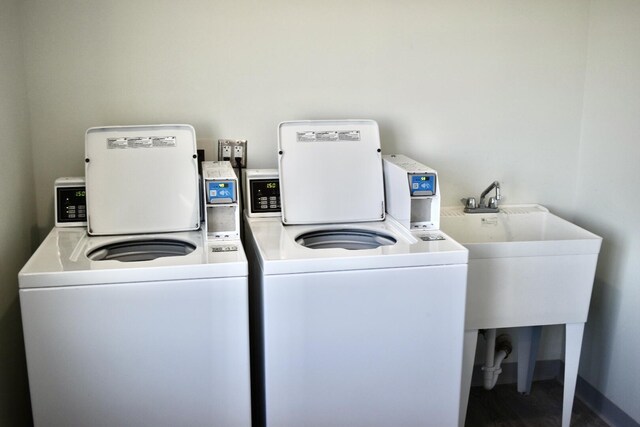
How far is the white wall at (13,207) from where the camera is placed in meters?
2.30

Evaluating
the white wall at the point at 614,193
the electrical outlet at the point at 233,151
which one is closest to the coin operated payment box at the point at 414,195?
the electrical outlet at the point at 233,151

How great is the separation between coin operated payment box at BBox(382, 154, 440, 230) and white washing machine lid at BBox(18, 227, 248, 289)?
0.66 metres

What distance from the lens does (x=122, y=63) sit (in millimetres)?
2652

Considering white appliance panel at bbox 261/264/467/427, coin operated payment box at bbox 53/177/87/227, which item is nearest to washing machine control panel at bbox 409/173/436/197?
white appliance panel at bbox 261/264/467/427

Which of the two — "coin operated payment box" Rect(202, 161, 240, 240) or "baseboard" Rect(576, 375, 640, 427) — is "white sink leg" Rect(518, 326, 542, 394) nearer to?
"baseboard" Rect(576, 375, 640, 427)

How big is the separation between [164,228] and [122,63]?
69cm

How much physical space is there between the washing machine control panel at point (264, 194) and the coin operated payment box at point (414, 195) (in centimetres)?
46

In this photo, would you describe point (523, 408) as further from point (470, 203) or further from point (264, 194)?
point (264, 194)

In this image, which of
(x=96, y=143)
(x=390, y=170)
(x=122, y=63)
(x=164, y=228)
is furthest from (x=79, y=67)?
(x=390, y=170)

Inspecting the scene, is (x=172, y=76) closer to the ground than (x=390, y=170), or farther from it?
farther from it

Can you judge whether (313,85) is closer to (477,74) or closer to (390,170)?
(390,170)

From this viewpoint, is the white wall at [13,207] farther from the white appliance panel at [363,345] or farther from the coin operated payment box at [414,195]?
the coin operated payment box at [414,195]

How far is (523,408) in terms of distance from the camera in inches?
120

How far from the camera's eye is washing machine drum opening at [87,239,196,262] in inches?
96.7
